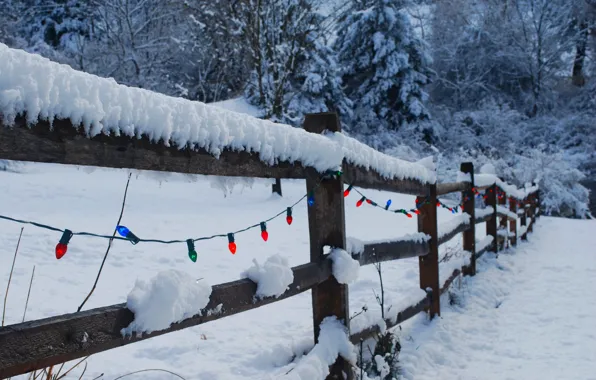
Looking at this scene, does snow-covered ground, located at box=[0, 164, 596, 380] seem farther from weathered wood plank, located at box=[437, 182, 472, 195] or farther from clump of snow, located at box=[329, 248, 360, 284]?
weathered wood plank, located at box=[437, 182, 472, 195]

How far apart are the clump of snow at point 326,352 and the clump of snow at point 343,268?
23cm

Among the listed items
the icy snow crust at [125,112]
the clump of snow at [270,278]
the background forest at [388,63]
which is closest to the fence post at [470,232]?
the icy snow crust at [125,112]

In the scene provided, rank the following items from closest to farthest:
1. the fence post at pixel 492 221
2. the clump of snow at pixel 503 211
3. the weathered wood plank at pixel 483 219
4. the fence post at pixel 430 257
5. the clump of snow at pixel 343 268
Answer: the clump of snow at pixel 343 268, the fence post at pixel 430 257, the weathered wood plank at pixel 483 219, the fence post at pixel 492 221, the clump of snow at pixel 503 211

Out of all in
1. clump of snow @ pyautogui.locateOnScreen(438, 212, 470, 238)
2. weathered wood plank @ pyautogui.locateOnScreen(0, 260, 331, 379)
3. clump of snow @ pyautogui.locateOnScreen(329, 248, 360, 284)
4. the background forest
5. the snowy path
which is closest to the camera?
weathered wood plank @ pyautogui.locateOnScreen(0, 260, 331, 379)

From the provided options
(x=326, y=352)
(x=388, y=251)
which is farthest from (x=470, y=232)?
(x=326, y=352)

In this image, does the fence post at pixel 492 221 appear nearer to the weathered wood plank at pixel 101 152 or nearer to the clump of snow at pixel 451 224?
the clump of snow at pixel 451 224

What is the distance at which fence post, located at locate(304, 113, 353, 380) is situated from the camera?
7.45 feet

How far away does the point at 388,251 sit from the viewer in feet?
9.91

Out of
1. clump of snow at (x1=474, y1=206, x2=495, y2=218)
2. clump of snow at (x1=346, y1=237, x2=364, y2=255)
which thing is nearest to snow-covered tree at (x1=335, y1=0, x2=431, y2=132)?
clump of snow at (x1=474, y1=206, x2=495, y2=218)

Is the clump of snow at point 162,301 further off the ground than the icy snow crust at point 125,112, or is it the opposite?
the icy snow crust at point 125,112

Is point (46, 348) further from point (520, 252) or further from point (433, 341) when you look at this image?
point (520, 252)

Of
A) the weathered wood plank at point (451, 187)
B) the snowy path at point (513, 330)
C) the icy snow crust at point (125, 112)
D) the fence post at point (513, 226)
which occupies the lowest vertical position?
the snowy path at point (513, 330)

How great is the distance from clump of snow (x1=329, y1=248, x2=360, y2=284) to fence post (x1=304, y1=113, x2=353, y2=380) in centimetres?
5

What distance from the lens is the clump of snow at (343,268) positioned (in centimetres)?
225
